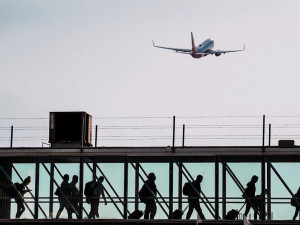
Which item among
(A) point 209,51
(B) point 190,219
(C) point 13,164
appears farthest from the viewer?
(A) point 209,51

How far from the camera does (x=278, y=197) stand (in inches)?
1713

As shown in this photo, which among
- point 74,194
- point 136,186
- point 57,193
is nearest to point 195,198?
point 136,186

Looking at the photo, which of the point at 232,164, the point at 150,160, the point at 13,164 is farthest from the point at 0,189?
the point at 232,164

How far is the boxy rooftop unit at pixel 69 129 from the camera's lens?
151ft

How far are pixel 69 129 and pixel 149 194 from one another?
14.3 ft

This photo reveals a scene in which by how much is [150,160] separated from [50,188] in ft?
12.7

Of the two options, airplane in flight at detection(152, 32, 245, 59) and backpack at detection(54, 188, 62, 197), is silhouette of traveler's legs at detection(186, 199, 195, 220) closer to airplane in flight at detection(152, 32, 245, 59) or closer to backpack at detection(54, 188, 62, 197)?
backpack at detection(54, 188, 62, 197)

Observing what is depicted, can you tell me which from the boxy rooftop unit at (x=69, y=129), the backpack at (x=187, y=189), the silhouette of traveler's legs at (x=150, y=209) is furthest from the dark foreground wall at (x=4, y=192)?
the backpack at (x=187, y=189)

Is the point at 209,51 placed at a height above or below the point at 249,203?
above

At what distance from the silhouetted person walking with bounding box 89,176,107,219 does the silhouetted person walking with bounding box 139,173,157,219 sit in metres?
1.55

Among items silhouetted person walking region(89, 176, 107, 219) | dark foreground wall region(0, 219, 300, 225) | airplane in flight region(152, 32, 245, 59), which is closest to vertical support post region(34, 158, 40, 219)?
dark foreground wall region(0, 219, 300, 225)

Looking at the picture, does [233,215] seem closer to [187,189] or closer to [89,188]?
[187,189]

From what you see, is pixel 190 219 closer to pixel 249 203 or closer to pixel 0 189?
pixel 249 203

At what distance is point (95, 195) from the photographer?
4481 cm
